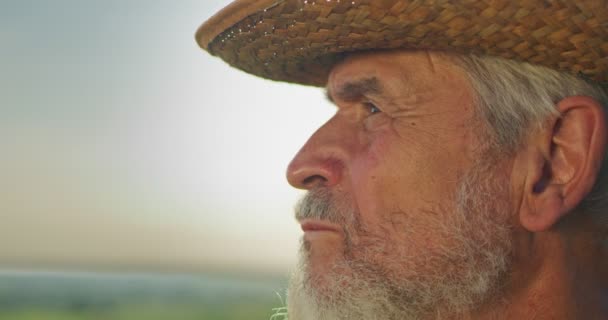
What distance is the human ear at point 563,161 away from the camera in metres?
2.25

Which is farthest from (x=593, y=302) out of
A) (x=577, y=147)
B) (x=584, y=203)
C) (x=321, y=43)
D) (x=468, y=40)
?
(x=321, y=43)

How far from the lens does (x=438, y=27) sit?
221 cm

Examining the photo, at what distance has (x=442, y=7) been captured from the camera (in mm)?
2154

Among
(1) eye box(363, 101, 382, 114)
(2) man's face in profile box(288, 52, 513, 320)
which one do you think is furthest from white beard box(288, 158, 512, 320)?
(1) eye box(363, 101, 382, 114)

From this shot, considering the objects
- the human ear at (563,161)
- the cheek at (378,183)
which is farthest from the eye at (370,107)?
the human ear at (563,161)

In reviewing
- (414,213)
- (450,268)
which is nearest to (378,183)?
(414,213)

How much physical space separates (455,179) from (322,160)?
1.25 ft

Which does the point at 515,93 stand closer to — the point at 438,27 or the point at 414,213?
the point at 438,27

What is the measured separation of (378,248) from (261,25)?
28.0 inches

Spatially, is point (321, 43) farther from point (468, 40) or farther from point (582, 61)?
point (582, 61)

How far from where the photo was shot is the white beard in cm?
230

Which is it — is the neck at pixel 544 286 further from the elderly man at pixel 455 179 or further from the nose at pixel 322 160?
the nose at pixel 322 160

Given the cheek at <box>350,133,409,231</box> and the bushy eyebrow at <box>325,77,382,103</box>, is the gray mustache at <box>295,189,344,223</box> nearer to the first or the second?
the cheek at <box>350,133,409,231</box>

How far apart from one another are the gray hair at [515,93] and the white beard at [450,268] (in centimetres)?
12
